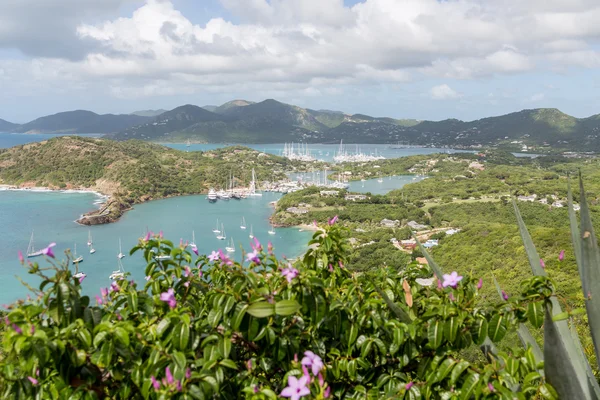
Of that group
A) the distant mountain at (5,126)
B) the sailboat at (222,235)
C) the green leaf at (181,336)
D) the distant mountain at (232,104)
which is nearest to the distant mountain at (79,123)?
the distant mountain at (5,126)

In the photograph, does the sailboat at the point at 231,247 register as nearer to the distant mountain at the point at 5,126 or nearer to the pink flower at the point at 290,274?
the pink flower at the point at 290,274

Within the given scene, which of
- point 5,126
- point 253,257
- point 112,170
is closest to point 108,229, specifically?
point 112,170

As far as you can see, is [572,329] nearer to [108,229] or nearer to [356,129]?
[108,229]

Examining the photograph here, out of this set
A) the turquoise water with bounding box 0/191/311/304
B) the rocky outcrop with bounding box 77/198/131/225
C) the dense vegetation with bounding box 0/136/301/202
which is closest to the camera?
the turquoise water with bounding box 0/191/311/304

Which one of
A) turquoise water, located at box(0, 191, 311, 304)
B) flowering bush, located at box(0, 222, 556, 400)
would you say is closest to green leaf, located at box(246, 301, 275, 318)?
flowering bush, located at box(0, 222, 556, 400)

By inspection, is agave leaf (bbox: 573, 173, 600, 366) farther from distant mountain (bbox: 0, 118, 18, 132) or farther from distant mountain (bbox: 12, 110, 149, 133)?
distant mountain (bbox: 0, 118, 18, 132)

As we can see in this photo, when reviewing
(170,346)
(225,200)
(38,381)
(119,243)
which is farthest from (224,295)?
(225,200)
